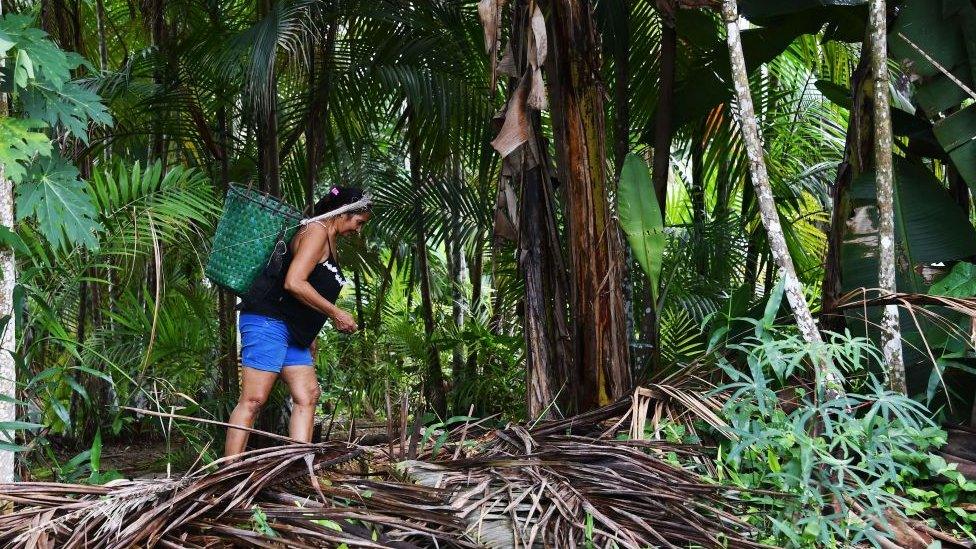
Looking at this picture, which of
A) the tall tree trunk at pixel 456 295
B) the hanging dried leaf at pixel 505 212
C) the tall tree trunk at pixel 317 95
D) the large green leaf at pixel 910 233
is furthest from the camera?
the tall tree trunk at pixel 456 295

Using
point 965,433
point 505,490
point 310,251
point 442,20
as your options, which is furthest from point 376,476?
point 442,20

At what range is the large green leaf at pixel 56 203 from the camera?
304 cm

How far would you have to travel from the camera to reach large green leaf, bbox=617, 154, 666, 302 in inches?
156

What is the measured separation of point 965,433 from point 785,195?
3516 millimetres

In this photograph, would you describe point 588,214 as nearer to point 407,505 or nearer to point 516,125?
point 516,125

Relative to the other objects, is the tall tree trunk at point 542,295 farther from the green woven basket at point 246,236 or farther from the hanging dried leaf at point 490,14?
the green woven basket at point 246,236

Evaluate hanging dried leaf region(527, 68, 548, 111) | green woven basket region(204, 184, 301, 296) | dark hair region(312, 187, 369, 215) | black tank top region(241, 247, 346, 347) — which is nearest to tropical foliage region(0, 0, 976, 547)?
hanging dried leaf region(527, 68, 548, 111)

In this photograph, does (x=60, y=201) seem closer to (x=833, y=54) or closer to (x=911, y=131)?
(x=911, y=131)

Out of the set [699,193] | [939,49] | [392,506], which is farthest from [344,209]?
[699,193]

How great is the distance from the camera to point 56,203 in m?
3.07

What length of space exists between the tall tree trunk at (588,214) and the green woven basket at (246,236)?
1.23m

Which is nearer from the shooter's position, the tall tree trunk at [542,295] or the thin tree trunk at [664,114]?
the tall tree trunk at [542,295]

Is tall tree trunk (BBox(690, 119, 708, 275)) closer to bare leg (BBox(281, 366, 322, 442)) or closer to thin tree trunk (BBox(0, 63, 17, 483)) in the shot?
bare leg (BBox(281, 366, 322, 442))

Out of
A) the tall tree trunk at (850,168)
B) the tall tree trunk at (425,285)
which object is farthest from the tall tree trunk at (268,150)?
the tall tree trunk at (850,168)
